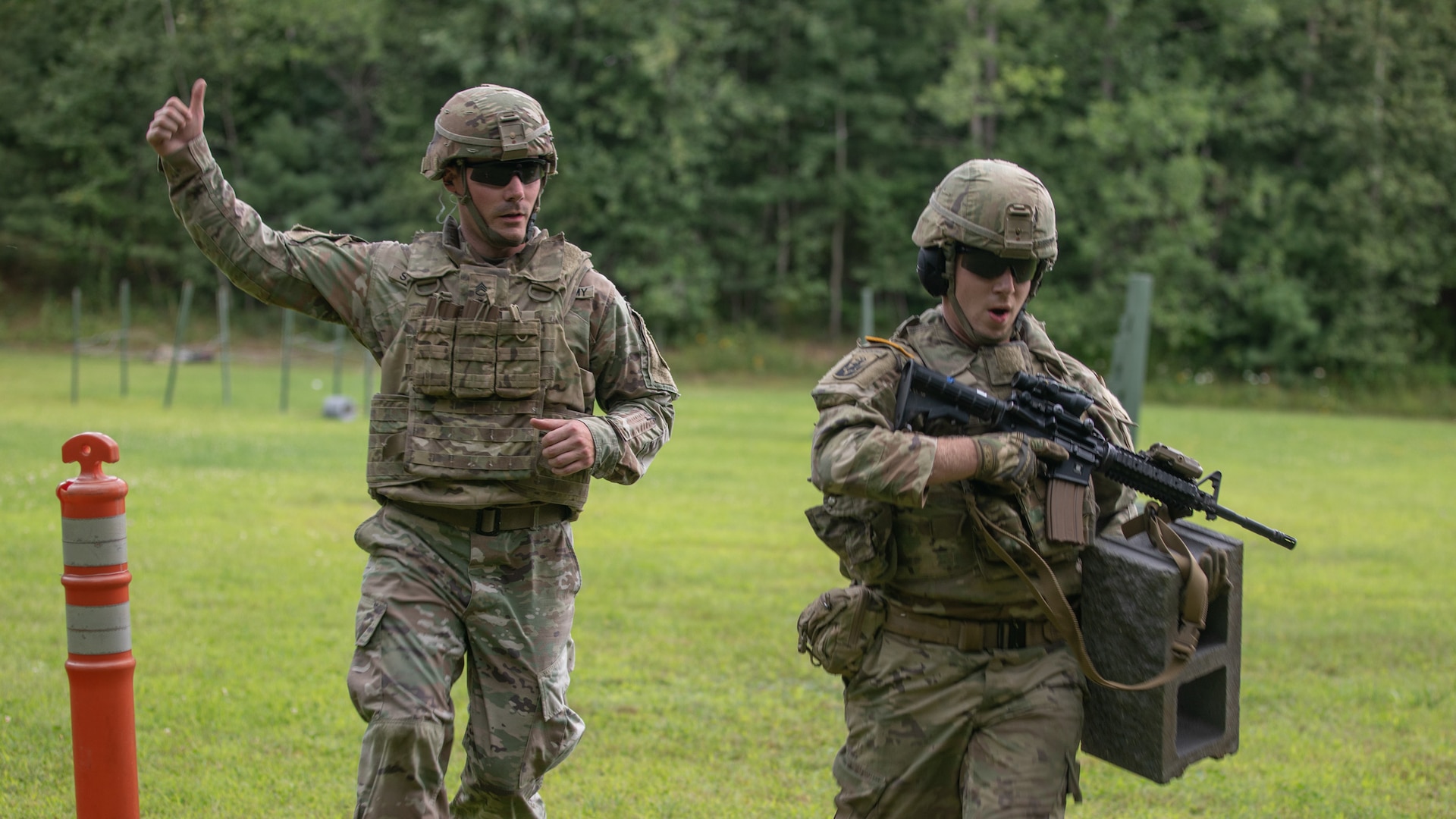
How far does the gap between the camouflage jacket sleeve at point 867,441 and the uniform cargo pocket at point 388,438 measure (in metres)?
1.33

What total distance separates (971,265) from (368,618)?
2.07 metres

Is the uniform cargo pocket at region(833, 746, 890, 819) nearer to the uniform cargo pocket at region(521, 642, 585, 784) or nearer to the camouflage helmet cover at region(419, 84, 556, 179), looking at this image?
the uniform cargo pocket at region(521, 642, 585, 784)

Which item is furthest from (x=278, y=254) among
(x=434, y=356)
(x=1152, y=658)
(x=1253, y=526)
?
(x=1253, y=526)

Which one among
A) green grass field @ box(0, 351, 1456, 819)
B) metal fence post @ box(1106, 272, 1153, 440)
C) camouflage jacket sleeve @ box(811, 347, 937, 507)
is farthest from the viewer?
metal fence post @ box(1106, 272, 1153, 440)

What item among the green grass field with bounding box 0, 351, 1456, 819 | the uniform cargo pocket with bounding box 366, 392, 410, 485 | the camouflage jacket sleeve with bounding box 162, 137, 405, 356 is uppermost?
the camouflage jacket sleeve with bounding box 162, 137, 405, 356

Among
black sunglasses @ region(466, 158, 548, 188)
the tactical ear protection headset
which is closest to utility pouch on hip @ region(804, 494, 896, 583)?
the tactical ear protection headset

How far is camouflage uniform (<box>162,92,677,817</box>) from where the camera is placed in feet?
13.6

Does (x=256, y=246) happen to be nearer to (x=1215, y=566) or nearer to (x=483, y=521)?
(x=483, y=521)

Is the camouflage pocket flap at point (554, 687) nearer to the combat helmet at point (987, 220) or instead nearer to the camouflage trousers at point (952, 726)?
the camouflage trousers at point (952, 726)

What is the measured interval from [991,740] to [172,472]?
42.6 ft

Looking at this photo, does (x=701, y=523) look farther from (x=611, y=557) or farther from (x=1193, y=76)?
(x=1193, y=76)

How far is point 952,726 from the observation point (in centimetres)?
388

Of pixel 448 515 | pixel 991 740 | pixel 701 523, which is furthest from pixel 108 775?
pixel 701 523

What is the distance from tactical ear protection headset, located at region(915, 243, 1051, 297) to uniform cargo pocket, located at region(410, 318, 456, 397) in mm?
1469
